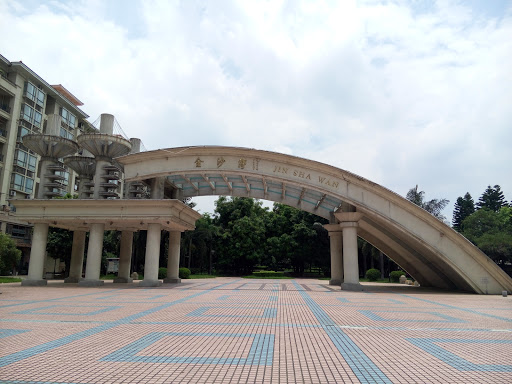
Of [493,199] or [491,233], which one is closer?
[491,233]

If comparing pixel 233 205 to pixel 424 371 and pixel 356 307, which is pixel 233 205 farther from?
pixel 424 371

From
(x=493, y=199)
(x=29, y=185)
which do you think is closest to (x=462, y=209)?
(x=493, y=199)

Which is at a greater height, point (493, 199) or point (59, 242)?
point (493, 199)

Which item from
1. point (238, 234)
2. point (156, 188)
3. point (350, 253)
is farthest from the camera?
point (238, 234)

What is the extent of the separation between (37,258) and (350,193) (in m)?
18.5

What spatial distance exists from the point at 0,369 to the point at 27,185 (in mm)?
43673

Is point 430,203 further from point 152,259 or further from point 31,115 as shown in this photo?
point 31,115

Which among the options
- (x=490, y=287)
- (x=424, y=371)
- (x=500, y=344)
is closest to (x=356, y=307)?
(x=500, y=344)

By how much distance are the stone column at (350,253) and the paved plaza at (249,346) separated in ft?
30.4

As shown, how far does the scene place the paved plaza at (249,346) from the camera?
191 inches

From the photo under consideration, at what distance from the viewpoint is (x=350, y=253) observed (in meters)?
20.3

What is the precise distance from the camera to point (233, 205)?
52.2 meters

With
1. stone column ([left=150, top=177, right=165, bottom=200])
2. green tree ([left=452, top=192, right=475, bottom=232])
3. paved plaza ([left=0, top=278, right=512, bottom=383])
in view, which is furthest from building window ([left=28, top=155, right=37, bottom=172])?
green tree ([left=452, top=192, right=475, bottom=232])

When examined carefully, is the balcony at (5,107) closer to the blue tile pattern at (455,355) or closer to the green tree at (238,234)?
the green tree at (238,234)
